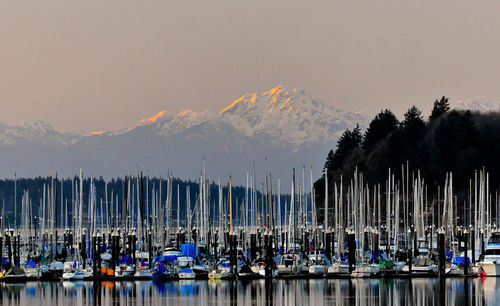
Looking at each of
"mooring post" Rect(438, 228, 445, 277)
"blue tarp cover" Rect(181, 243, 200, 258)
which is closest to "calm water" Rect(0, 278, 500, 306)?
"mooring post" Rect(438, 228, 445, 277)

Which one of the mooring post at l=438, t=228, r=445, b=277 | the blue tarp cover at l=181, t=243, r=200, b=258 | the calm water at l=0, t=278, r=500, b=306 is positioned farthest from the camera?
the blue tarp cover at l=181, t=243, r=200, b=258

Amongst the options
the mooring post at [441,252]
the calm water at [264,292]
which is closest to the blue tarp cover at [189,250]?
the calm water at [264,292]

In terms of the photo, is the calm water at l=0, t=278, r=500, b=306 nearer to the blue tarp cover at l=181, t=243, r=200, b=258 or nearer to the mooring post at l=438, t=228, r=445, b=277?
the mooring post at l=438, t=228, r=445, b=277

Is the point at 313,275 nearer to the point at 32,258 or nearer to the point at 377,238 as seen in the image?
the point at 377,238

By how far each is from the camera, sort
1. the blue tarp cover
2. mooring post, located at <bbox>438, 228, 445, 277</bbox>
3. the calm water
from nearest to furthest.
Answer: the calm water → mooring post, located at <bbox>438, 228, 445, 277</bbox> → the blue tarp cover

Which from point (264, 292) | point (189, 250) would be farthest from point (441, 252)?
point (189, 250)

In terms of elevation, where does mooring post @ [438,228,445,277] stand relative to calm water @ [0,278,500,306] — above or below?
above

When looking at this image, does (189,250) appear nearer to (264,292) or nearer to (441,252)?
(441,252)

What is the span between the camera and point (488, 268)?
108m

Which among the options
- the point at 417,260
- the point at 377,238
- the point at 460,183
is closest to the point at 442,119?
the point at 460,183

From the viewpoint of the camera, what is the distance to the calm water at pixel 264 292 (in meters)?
86.2

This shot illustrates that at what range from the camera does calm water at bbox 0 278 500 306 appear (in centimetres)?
8619

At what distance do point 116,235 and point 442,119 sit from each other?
94.7m

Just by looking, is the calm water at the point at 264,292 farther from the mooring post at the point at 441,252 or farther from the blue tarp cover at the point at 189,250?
the blue tarp cover at the point at 189,250
